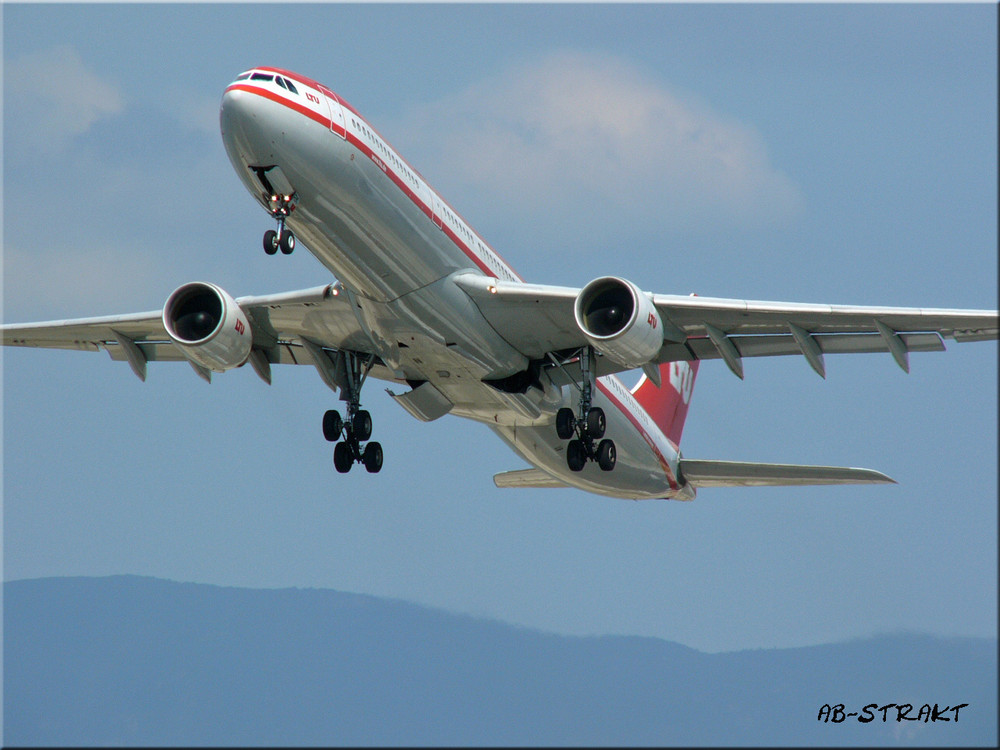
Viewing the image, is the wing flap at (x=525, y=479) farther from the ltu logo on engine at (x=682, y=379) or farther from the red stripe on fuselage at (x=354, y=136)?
the red stripe on fuselage at (x=354, y=136)

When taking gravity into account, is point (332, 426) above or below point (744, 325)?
below

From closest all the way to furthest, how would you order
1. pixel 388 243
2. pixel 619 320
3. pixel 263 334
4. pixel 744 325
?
1. pixel 388 243
2. pixel 619 320
3. pixel 744 325
4. pixel 263 334

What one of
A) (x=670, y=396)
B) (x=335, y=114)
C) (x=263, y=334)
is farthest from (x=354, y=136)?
(x=670, y=396)

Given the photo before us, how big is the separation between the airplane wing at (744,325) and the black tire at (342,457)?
4.47 metres

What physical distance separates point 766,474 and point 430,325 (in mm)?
10059

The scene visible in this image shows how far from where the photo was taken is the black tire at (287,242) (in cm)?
2102

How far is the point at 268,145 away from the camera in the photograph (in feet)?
67.3

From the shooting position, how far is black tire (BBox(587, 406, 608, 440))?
25.8 metres

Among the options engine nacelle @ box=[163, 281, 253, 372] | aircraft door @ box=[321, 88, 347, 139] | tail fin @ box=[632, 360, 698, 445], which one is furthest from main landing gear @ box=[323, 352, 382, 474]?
tail fin @ box=[632, 360, 698, 445]

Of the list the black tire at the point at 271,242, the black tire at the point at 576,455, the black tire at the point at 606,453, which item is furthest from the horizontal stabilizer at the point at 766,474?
the black tire at the point at 271,242

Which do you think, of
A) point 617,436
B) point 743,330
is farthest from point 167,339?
point 743,330

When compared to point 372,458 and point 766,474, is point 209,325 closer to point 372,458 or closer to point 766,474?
point 372,458

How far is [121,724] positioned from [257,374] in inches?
391

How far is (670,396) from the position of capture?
3378cm
